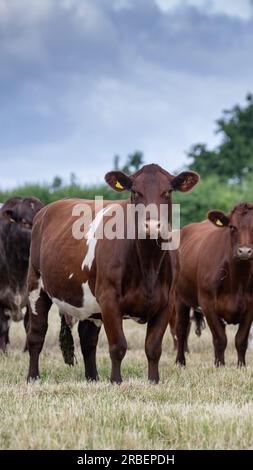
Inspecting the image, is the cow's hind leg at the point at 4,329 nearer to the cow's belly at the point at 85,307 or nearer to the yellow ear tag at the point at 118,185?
the cow's belly at the point at 85,307

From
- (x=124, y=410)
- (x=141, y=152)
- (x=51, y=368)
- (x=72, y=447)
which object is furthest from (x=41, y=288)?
(x=141, y=152)

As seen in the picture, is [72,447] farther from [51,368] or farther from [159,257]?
[51,368]

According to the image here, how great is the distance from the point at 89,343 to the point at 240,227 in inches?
84.3

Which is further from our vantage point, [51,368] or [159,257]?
[51,368]

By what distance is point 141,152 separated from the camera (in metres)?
41.1

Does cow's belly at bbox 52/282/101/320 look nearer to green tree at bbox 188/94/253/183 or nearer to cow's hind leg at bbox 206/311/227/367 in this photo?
cow's hind leg at bbox 206/311/227/367

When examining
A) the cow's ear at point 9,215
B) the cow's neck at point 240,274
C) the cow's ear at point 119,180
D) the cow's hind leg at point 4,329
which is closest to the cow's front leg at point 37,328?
the cow's ear at point 119,180

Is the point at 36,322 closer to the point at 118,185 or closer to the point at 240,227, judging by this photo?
the point at 118,185

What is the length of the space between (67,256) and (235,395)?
2.11m

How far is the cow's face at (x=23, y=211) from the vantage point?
11281 millimetres

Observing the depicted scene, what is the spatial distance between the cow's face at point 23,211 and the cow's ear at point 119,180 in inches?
149

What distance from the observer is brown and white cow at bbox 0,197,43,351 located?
11.3m

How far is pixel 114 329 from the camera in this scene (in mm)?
7289

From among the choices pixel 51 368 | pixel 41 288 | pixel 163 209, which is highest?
pixel 163 209
